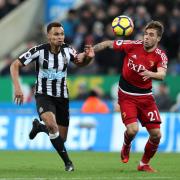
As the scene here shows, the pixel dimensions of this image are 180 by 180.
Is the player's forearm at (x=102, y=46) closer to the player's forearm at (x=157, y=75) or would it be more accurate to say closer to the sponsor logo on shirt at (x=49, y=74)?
the sponsor logo on shirt at (x=49, y=74)

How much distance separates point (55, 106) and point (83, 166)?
4.99 feet

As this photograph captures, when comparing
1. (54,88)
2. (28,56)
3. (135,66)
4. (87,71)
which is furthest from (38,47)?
(87,71)

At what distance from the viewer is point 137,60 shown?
12711 mm

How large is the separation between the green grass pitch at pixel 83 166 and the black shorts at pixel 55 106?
2.68ft

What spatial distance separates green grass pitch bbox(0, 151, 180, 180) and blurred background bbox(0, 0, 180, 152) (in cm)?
126

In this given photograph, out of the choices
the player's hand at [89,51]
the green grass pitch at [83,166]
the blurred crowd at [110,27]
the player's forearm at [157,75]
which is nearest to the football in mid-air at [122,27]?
the player's hand at [89,51]

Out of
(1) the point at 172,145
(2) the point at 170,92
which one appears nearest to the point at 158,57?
(1) the point at 172,145

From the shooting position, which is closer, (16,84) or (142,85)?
(16,84)

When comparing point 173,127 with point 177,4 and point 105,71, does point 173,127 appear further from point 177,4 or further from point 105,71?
point 177,4

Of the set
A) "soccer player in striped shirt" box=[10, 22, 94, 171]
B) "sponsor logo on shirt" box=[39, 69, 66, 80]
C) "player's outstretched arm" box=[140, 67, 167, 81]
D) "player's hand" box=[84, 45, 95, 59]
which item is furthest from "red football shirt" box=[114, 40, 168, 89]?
"sponsor logo on shirt" box=[39, 69, 66, 80]

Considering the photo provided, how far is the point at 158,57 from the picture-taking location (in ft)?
41.1

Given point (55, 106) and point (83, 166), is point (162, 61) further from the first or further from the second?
point (83, 166)

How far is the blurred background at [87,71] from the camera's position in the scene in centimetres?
1947

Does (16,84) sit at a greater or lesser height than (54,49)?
lesser
